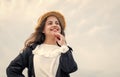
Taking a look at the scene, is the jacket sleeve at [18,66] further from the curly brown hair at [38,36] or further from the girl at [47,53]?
the curly brown hair at [38,36]

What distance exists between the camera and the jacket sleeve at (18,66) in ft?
19.7

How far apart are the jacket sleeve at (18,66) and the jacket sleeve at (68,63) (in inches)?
21.9

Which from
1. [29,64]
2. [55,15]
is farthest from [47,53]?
[55,15]

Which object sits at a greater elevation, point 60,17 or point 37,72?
point 60,17

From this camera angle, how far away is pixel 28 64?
6.04m

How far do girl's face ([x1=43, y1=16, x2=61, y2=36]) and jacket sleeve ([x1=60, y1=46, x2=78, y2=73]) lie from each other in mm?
461

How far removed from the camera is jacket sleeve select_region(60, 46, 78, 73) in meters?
5.72

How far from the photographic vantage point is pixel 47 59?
5926 millimetres

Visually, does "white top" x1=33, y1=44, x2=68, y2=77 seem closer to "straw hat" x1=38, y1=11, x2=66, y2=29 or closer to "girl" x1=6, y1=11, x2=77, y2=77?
"girl" x1=6, y1=11, x2=77, y2=77

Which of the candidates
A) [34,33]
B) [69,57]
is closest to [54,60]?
[69,57]

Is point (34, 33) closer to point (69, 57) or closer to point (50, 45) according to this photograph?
point (50, 45)

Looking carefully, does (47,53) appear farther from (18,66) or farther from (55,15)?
(55,15)

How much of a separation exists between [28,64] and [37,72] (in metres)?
0.24

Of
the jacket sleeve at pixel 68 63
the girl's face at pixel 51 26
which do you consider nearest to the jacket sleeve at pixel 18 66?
the girl's face at pixel 51 26
